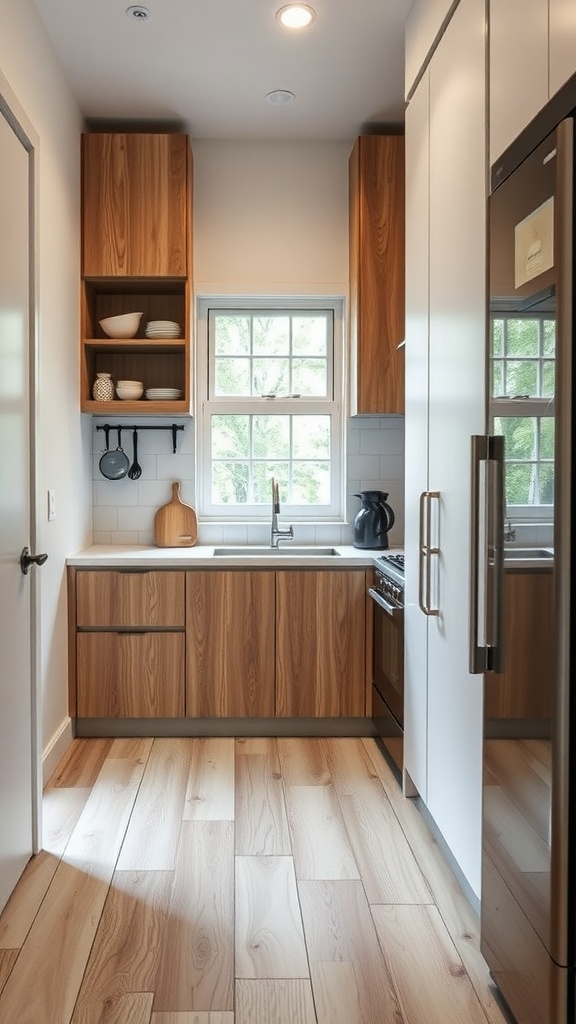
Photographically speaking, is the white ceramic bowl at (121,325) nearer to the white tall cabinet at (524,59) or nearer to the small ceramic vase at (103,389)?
the small ceramic vase at (103,389)

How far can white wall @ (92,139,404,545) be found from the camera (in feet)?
13.0

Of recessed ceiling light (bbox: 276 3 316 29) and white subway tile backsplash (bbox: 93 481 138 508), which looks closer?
recessed ceiling light (bbox: 276 3 316 29)

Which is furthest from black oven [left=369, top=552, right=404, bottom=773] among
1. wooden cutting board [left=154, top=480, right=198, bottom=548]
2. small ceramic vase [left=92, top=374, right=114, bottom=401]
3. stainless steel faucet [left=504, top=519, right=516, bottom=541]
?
small ceramic vase [left=92, top=374, right=114, bottom=401]

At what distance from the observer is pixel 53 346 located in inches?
122

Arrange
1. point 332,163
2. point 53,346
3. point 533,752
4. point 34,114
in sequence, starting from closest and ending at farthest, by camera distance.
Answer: point 533,752
point 34,114
point 53,346
point 332,163

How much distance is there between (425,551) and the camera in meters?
2.43

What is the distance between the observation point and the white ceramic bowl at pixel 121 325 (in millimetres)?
3705

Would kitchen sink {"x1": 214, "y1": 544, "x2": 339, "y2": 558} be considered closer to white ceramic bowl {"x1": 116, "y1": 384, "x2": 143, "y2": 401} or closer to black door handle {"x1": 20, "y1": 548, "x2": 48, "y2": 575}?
white ceramic bowl {"x1": 116, "y1": 384, "x2": 143, "y2": 401}

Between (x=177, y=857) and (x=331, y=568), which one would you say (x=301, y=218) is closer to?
(x=331, y=568)

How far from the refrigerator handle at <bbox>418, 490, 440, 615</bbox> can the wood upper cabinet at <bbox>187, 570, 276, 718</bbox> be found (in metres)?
1.08

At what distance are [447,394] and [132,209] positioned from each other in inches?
84.1

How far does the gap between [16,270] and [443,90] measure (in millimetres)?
1375

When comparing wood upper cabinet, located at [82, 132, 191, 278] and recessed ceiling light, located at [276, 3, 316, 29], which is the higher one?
recessed ceiling light, located at [276, 3, 316, 29]

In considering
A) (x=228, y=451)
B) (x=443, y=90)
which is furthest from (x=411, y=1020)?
(x=228, y=451)
